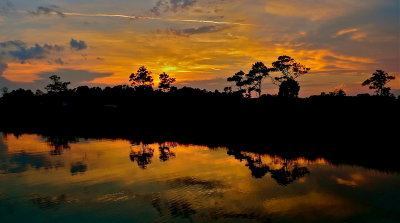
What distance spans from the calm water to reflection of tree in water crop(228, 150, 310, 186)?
0.08m

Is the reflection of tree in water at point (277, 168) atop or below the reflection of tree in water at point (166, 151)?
below

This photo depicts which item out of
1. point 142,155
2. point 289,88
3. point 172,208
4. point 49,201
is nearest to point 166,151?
point 142,155

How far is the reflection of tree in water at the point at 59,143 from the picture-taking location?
39.8 meters

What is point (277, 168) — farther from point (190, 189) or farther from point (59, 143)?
point (59, 143)

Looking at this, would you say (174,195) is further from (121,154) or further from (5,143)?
(5,143)

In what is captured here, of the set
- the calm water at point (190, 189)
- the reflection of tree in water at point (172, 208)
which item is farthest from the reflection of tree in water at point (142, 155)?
the reflection of tree in water at point (172, 208)

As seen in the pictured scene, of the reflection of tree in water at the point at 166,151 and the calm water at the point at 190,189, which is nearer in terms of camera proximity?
the calm water at the point at 190,189

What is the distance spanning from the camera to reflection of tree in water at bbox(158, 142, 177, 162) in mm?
35125

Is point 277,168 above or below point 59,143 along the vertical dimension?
below

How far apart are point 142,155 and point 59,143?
55.4ft

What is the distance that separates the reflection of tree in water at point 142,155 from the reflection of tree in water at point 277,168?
31.5ft

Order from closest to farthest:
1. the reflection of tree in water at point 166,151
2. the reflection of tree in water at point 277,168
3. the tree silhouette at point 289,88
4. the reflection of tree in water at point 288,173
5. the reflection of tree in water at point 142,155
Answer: the reflection of tree in water at point 288,173 → the reflection of tree in water at point 277,168 → the reflection of tree in water at point 142,155 → the reflection of tree in water at point 166,151 → the tree silhouette at point 289,88

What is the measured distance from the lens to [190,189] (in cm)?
2238

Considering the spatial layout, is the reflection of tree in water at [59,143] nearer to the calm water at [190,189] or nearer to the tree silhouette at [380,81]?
the calm water at [190,189]
